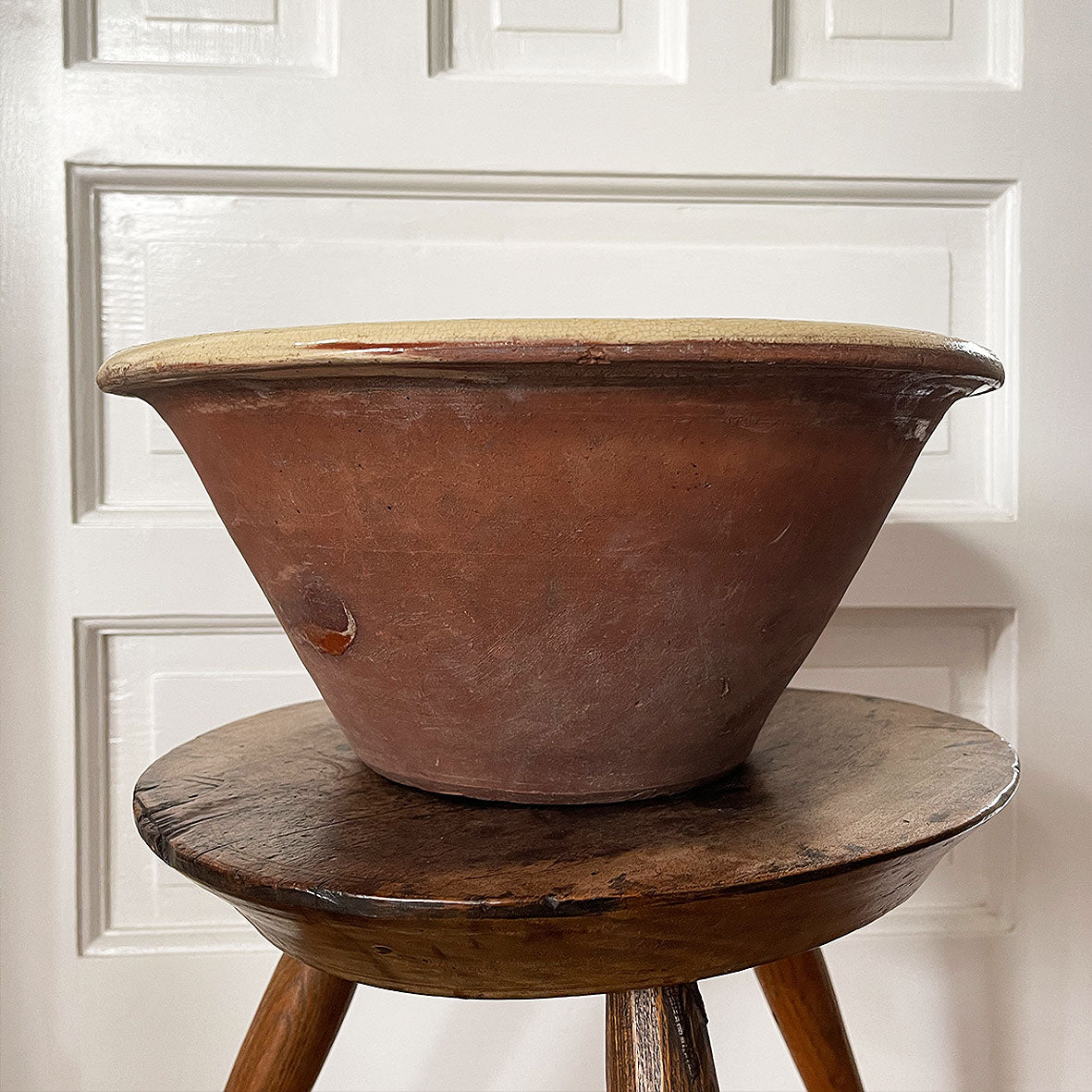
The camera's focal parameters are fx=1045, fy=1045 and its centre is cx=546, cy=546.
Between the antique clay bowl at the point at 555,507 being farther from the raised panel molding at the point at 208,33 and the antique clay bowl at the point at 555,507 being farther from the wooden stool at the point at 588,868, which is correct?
the raised panel molding at the point at 208,33

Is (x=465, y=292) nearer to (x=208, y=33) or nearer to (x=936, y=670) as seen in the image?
(x=208, y=33)

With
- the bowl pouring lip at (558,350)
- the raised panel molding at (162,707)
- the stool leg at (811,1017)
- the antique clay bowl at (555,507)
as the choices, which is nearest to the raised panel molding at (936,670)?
the raised panel molding at (162,707)

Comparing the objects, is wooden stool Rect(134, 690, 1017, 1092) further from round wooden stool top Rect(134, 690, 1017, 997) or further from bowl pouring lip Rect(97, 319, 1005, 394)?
bowl pouring lip Rect(97, 319, 1005, 394)

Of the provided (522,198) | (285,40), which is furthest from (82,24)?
(522,198)

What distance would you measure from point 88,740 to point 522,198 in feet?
1.82

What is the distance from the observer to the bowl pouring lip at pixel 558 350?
1.10ft

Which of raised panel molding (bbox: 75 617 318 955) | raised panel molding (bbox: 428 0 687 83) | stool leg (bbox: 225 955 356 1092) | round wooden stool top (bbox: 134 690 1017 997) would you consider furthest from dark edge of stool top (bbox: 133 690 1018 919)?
raised panel molding (bbox: 428 0 687 83)

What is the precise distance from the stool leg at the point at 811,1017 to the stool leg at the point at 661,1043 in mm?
206

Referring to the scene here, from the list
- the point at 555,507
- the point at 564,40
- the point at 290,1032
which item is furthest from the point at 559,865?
the point at 564,40

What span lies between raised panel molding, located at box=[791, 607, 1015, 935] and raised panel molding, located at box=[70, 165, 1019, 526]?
10 centimetres

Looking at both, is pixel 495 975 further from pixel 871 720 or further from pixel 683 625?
pixel 871 720

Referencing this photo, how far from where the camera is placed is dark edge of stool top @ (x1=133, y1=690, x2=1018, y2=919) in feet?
1.19

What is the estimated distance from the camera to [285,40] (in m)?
0.82

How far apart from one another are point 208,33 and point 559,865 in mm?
725
